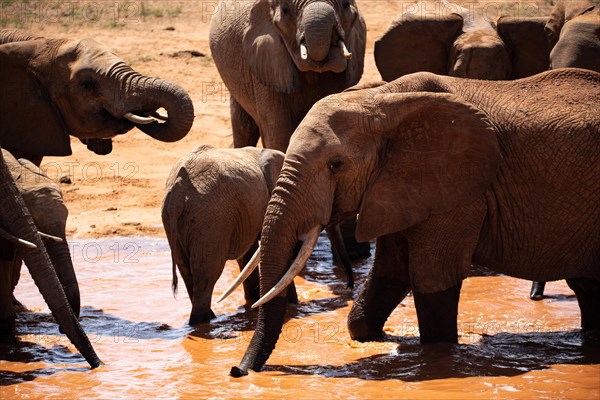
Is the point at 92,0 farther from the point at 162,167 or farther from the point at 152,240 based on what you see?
the point at 152,240

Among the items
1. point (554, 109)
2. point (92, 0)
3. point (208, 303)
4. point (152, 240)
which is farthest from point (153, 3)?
point (554, 109)

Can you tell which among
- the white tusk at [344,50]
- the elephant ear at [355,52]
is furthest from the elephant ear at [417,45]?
the white tusk at [344,50]

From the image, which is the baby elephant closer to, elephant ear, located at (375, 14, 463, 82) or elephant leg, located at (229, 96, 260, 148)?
elephant leg, located at (229, 96, 260, 148)

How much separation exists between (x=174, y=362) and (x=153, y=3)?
41.0 feet

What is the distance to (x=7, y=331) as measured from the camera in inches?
268

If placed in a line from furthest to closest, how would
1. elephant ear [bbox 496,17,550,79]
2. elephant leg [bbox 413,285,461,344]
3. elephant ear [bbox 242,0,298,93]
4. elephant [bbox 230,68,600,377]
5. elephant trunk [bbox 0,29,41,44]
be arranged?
1. elephant ear [bbox 496,17,550,79]
2. elephant ear [bbox 242,0,298,93]
3. elephant trunk [bbox 0,29,41,44]
4. elephant leg [bbox 413,285,461,344]
5. elephant [bbox 230,68,600,377]

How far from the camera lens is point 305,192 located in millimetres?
5531

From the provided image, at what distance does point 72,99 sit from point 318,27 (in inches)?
76.5

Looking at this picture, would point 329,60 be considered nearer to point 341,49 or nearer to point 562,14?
point 341,49

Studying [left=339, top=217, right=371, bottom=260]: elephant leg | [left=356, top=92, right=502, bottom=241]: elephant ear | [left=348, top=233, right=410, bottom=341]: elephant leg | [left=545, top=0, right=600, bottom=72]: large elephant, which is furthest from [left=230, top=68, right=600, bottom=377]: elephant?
[left=339, top=217, right=371, bottom=260]: elephant leg

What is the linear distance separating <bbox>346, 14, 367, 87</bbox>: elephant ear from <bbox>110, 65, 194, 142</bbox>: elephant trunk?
1907 millimetres

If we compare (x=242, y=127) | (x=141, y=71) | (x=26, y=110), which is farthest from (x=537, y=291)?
(x=141, y=71)

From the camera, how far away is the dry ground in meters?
11.6

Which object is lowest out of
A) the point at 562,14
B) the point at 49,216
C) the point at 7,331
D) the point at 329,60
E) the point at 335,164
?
the point at 7,331
